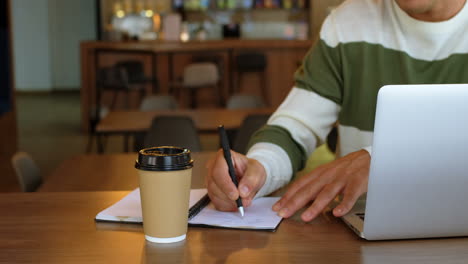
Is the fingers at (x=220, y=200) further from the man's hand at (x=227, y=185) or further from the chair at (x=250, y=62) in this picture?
the chair at (x=250, y=62)

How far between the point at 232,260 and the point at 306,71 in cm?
88

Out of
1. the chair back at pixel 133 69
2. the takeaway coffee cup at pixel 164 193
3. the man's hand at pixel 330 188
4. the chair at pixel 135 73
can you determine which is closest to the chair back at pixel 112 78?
the chair at pixel 135 73

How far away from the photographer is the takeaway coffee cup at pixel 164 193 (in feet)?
3.28

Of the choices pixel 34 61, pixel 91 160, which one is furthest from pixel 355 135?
pixel 34 61

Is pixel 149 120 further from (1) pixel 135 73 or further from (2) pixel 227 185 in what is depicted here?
(1) pixel 135 73

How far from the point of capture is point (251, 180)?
127cm

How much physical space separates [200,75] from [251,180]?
618cm

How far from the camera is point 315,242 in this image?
105 cm

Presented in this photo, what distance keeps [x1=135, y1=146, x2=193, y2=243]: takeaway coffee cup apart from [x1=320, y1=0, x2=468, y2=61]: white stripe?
2.68ft

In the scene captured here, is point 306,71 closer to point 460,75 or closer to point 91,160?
point 460,75

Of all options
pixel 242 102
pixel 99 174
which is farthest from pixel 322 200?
pixel 242 102

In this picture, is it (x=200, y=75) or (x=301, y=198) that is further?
(x=200, y=75)

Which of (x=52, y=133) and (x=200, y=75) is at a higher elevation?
(x=200, y=75)

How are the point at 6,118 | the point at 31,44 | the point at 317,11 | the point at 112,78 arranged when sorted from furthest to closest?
the point at 31,44, the point at 317,11, the point at 112,78, the point at 6,118
